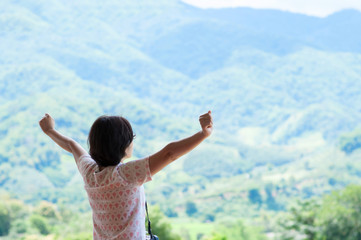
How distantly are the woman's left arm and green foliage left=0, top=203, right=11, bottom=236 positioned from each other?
8103mm

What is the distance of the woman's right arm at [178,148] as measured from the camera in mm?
904

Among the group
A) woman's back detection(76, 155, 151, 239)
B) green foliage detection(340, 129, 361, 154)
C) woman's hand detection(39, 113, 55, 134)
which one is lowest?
green foliage detection(340, 129, 361, 154)

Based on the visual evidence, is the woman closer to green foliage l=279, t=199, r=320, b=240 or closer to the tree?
green foliage l=279, t=199, r=320, b=240

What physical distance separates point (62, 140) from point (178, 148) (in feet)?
1.16

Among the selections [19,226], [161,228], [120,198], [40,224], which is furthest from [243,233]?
[120,198]

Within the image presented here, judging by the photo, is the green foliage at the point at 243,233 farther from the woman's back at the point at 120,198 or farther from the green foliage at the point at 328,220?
the woman's back at the point at 120,198

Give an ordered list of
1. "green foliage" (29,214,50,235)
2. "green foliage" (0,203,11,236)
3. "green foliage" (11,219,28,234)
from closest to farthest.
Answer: "green foliage" (0,203,11,236), "green foliage" (11,219,28,234), "green foliage" (29,214,50,235)

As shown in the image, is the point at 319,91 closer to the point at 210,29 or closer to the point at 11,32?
the point at 210,29

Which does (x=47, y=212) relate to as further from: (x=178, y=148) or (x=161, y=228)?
(x=178, y=148)

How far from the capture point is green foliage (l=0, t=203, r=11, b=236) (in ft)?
29.0

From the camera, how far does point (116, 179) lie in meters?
0.94

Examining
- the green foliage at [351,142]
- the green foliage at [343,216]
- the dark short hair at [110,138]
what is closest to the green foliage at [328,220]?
the green foliage at [343,216]

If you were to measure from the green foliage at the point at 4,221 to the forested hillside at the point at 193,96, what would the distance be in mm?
4967

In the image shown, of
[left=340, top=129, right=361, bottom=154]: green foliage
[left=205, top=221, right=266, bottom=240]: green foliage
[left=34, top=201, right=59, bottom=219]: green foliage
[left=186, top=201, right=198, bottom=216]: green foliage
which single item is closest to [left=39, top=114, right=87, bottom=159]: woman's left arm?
[left=205, top=221, right=266, bottom=240]: green foliage
